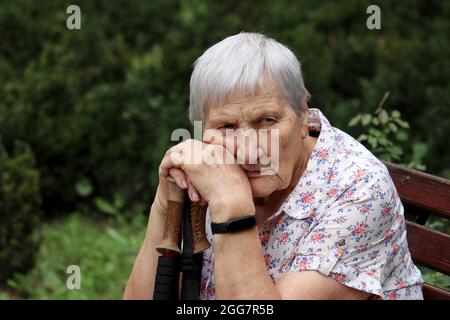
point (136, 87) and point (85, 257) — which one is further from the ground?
point (136, 87)

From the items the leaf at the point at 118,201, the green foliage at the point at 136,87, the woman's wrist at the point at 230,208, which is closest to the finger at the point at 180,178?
the woman's wrist at the point at 230,208

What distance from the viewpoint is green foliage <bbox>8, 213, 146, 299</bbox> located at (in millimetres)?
4727

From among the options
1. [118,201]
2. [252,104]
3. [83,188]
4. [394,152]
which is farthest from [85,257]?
[252,104]

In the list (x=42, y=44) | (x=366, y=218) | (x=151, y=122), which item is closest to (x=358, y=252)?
(x=366, y=218)

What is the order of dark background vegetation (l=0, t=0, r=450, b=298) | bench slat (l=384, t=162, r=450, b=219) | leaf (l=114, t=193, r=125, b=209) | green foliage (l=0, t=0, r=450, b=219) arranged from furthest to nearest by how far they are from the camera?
leaf (l=114, t=193, r=125, b=209), green foliage (l=0, t=0, r=450, b=219), dark background vegetation (l=0, t=0, r=450, b=298), bench slat (l=384, t=162, r=450, b=219)

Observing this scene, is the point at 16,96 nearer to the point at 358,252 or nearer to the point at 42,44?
the point at 42,44

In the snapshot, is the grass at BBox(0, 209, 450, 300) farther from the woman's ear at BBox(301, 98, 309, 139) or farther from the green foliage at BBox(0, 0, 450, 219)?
the woman's ear at BBox(301, 98, 309, 139)

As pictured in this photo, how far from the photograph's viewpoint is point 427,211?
9.63 ft

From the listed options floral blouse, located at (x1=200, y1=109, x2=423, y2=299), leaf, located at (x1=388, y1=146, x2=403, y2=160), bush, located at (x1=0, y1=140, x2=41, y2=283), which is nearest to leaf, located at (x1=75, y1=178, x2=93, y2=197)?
bush, located at (x1=0, y1=140, x2=41, y2=283)

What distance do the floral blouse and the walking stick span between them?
25cm

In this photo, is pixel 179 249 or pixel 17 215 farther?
pixel 17 215

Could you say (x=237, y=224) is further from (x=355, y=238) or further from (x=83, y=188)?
(x=83, y=188)

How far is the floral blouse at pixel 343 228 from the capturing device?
2.40m

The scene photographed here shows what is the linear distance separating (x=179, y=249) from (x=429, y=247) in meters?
0.91
